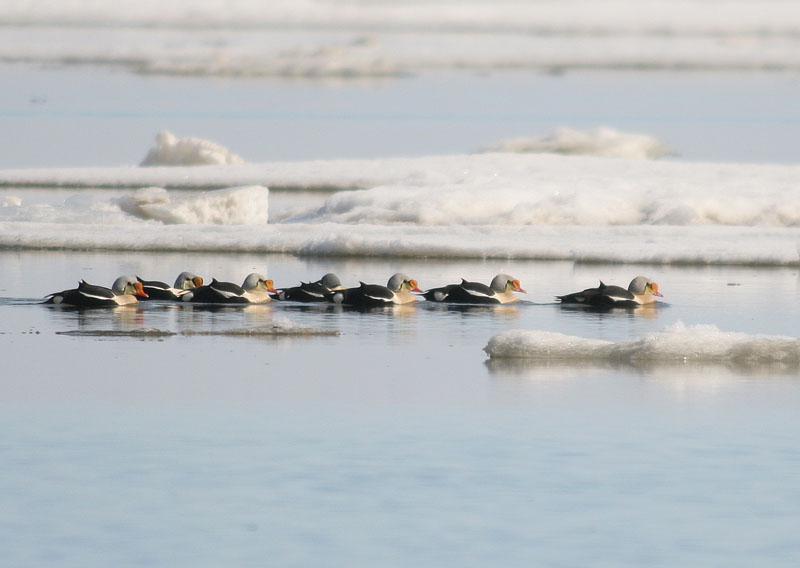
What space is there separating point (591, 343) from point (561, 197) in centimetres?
954

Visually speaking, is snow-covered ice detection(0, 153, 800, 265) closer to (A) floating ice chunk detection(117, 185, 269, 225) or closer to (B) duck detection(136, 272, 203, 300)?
(A) floating ice chunk detection(117, 185, 269, 225)

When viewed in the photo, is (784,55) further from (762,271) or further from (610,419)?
(610,419)

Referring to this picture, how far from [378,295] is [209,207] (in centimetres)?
733

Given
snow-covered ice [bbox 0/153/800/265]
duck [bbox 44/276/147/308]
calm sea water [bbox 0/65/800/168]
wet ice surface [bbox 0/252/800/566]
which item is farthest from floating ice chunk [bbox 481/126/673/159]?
wet ice surface [bbox 0/252/800/566]

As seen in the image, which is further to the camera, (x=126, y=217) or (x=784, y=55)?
(x=784, y=55)

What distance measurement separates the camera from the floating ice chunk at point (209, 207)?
18.9 m

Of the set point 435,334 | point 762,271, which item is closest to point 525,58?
point 762,271

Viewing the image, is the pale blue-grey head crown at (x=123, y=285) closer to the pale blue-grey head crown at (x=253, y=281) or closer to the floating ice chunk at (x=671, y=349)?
the pale blue-grey head crown at (x=253, y=281)

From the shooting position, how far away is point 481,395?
8539mm

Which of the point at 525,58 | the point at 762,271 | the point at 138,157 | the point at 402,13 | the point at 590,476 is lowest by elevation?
the point at 590,476

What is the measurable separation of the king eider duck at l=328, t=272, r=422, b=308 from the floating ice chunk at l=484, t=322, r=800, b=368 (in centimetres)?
271

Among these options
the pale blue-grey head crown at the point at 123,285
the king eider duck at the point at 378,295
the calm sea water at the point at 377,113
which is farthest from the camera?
the calm sea water at the point at 377,113

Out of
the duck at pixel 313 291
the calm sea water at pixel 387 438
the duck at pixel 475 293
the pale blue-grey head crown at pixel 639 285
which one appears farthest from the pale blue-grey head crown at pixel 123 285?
the pale blue-grey head crown at pixel 639 285

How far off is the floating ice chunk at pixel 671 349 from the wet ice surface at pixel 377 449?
11cm
